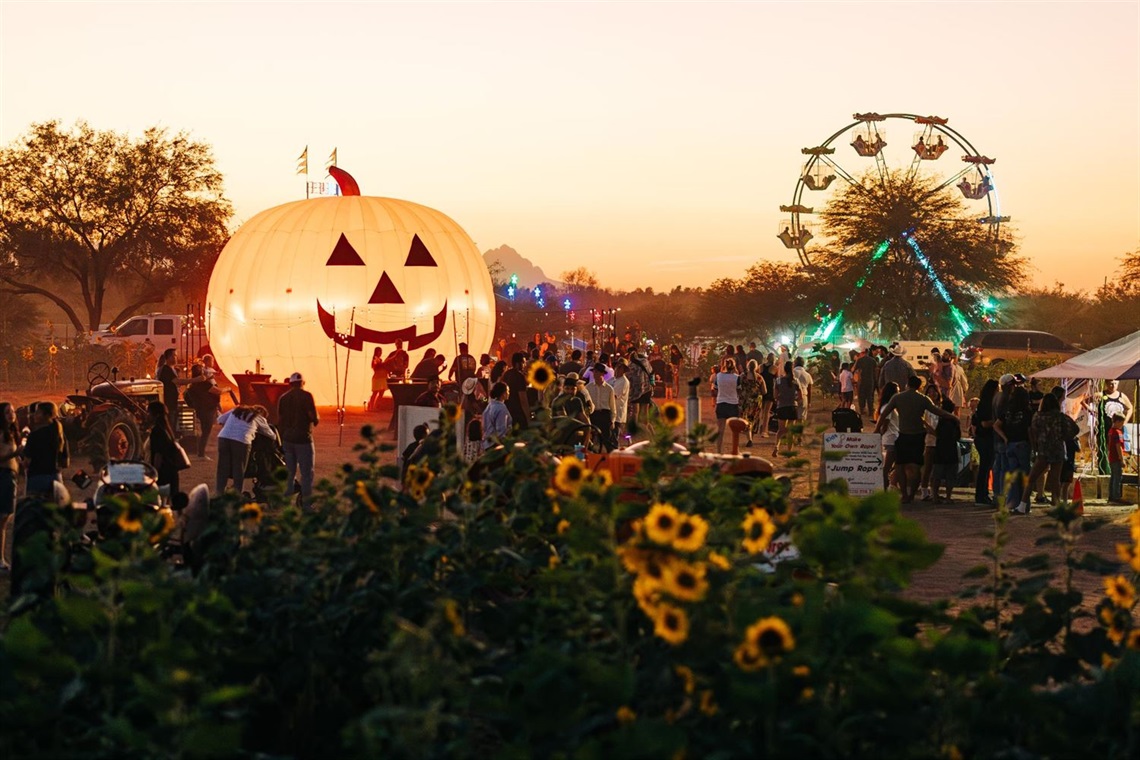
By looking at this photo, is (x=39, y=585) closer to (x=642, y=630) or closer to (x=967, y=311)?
(x=642, y=630)

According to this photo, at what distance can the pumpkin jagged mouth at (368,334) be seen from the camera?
28.4 meters

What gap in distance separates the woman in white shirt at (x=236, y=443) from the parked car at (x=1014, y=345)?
37006 mm

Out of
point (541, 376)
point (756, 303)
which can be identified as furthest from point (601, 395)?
point (756, 303)

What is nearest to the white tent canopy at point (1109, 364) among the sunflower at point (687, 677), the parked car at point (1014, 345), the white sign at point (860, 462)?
the white sign at point (860, 462)

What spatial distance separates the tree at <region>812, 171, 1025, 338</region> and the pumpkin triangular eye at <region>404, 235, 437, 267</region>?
28.8 meters

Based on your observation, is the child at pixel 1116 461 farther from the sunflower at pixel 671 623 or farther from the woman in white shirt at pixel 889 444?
the sunflower at pixel 671 623

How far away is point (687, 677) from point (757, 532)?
702 mm

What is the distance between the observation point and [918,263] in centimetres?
5403

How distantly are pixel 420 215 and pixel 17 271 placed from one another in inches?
1035

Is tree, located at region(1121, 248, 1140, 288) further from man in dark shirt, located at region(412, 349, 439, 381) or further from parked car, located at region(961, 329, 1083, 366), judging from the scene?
man in dark shirt, located at region(412, 349, 439, 381)

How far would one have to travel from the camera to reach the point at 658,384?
3459cm

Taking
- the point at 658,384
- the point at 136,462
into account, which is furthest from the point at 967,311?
the point at 136,462

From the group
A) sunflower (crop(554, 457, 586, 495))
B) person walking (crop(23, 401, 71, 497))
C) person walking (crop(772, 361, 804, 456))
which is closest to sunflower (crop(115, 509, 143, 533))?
sunflower (crop(554, 457, 586, 495))

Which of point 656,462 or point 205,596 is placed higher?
point 656,462
